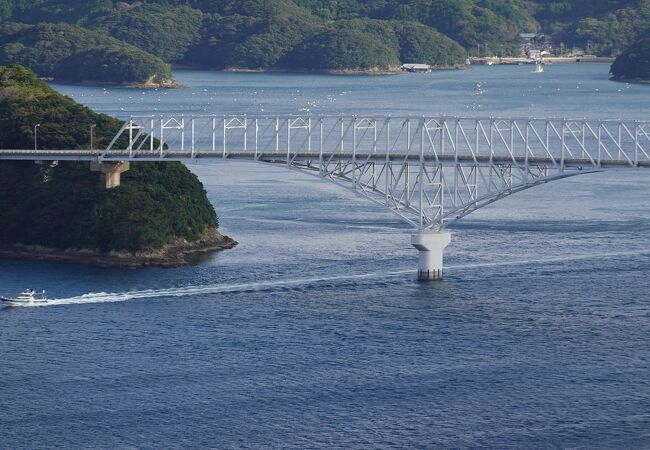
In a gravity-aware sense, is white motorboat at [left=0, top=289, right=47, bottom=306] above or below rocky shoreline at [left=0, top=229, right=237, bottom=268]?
below

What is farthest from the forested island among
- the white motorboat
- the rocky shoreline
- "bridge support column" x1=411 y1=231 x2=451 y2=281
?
"bridge support column" x1=411 y1=231 x2=451 y2=281

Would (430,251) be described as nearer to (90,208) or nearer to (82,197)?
(90,208)

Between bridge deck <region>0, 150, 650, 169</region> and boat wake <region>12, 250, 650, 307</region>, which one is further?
bridge deck <region>0, 150, 650, 169</region>

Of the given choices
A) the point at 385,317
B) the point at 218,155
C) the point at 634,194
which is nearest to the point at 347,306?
the point at 385,317

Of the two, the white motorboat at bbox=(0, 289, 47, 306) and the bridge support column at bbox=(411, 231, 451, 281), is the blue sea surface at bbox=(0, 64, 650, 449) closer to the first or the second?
the white motorboat at bbox=(0, 289, 47, 306)

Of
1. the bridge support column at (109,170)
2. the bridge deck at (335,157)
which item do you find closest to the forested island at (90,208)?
the bridge support column at (109,170)

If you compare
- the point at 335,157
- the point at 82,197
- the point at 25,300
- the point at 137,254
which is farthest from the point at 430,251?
the point at 82,197

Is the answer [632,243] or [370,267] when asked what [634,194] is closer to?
[632,243]
